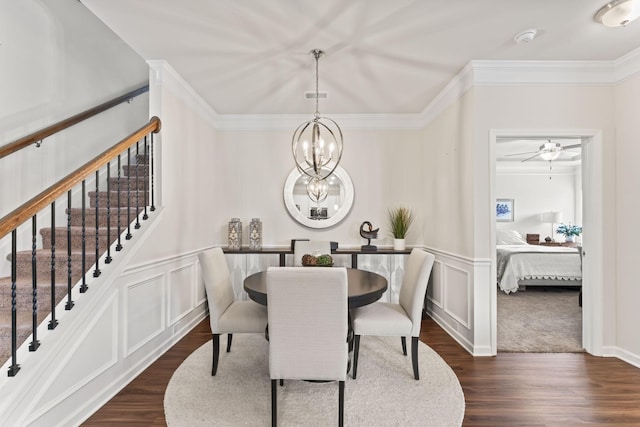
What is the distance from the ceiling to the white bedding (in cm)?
324

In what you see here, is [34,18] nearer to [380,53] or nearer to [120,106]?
[120,106]

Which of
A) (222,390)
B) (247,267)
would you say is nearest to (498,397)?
(222,390)

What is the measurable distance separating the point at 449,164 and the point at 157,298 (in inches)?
123

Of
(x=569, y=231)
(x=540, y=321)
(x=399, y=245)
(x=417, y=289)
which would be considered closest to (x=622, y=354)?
(x=540, y=321)

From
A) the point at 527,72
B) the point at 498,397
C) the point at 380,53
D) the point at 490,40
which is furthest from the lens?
the point at 527,72

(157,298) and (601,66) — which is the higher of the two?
(601,66)

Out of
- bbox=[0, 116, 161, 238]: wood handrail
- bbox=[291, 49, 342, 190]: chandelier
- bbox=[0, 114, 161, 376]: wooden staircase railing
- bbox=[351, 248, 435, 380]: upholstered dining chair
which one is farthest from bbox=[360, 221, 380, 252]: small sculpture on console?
bbox=[0, 116, 161, 238]: wood handrail

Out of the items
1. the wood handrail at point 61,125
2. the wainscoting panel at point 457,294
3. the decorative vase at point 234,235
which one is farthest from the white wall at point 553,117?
the wood handrail at point 61,125

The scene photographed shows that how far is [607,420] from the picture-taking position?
195cm

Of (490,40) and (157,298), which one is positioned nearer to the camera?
(490,40)

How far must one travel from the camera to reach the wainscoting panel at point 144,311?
2396 mm

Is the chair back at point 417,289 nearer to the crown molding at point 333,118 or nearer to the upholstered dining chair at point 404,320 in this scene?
the upholstered dining chair at point 404,320

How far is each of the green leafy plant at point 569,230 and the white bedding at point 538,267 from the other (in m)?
2.00

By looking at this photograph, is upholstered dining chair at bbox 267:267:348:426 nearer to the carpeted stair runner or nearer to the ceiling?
the carpeted stair runner
